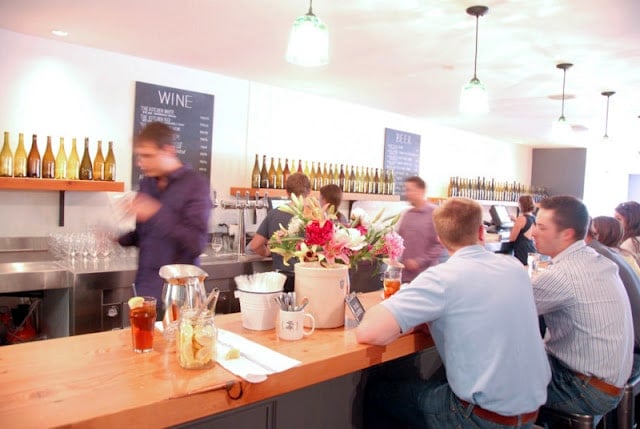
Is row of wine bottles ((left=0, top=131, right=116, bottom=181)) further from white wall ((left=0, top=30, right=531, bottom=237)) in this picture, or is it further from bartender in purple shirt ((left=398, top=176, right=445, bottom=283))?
bartender in purple shirt ((left=398, top=176, right=445, bottom=283))

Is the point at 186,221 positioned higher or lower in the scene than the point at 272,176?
lower

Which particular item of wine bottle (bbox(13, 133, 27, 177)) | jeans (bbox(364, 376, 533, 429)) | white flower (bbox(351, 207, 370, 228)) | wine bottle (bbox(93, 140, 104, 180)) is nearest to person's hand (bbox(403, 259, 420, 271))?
jeans (bbox(364, 376, 533, 429))

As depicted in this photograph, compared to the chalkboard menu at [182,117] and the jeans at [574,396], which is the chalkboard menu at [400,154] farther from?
the jeans at [574,396]

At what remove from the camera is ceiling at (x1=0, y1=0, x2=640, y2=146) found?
277 centimetres

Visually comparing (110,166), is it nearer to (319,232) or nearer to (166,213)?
(166,213)

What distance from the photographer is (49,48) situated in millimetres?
3559

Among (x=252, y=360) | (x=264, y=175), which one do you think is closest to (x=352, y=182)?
(x=264, y=175)

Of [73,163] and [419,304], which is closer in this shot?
[419,304]

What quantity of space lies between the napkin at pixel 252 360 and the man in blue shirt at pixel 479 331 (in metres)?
0.32

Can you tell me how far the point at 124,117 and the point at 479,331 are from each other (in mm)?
3205

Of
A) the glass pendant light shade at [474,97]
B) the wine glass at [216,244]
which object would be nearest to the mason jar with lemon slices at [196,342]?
the glass pendant light shade at [474,97]

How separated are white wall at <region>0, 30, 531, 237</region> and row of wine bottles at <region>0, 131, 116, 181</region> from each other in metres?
0.07

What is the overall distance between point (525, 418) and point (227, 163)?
3.41 metres

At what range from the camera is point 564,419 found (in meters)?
2.09
